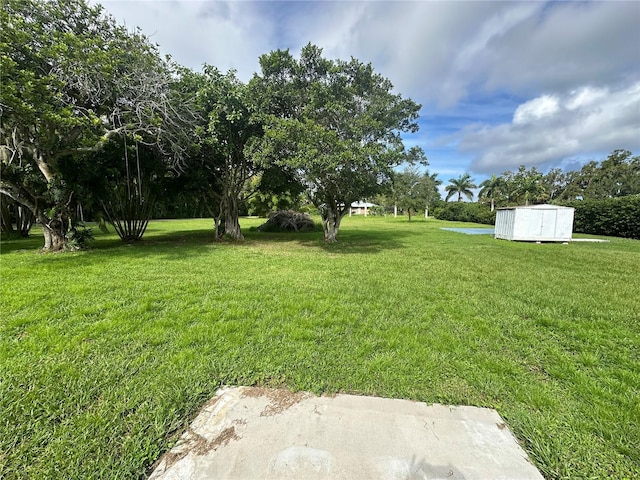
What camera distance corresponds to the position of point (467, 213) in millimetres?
29109

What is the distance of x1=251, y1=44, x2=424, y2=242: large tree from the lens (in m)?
6.62

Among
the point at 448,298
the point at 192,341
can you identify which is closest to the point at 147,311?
the point at 192,341

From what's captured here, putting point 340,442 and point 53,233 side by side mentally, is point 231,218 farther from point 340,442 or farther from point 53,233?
point 340,442

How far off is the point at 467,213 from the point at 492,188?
421 inches

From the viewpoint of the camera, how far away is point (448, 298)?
13.2 feet

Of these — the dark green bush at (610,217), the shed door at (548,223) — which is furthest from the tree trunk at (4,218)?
the dark green bush at (610,217)

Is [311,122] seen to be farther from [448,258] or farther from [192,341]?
[192,341]

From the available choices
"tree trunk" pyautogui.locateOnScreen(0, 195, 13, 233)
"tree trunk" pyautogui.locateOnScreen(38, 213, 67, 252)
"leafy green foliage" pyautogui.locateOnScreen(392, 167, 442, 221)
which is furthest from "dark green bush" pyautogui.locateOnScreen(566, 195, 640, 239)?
"tree trunk" pyautogui.locateOnScreen(0, 195, 13, 233)

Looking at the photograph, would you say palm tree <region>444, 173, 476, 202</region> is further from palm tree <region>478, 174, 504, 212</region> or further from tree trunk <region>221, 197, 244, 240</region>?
tree trunk <region>221, 197, 244, 240</region>

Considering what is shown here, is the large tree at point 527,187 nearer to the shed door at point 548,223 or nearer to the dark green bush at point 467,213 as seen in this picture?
the dark green bush at point 467,213

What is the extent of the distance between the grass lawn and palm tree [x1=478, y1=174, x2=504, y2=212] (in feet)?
116

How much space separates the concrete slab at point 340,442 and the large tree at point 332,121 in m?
5.35

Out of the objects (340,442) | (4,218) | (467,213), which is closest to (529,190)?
(467,213)

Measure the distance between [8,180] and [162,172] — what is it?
374 centimetres
